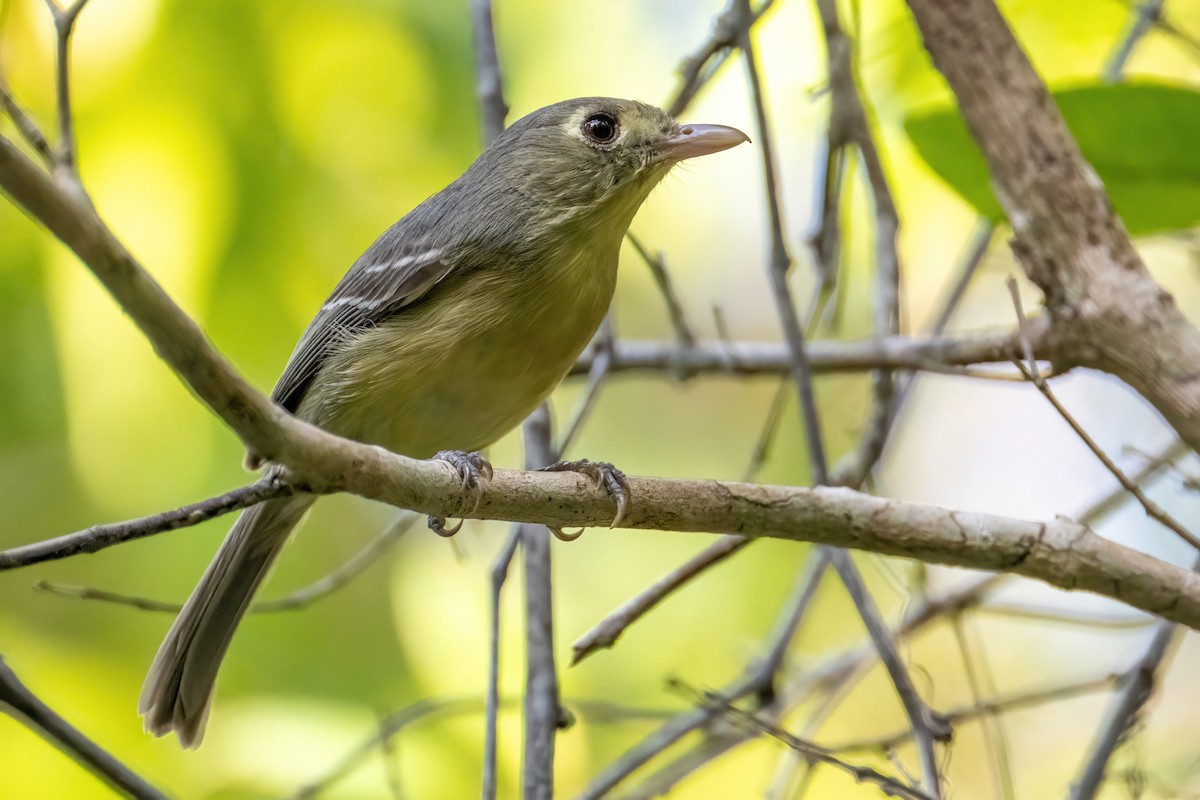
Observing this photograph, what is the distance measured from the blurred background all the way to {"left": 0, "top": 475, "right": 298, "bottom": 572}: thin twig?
7.54ft

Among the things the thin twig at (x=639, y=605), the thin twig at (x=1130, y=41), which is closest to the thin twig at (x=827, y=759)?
the thin twig at (x=639, y=605)

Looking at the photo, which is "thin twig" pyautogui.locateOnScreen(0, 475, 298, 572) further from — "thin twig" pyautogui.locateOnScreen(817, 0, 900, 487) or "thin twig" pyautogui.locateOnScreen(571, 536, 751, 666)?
"thin twig" pyautogui.locateOnScreen(817, 0, 900, 487)

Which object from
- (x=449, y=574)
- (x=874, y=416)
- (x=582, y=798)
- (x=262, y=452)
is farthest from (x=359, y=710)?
(x=262, y=452)

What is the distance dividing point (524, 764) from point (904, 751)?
123 inches

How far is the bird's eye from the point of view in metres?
3.65

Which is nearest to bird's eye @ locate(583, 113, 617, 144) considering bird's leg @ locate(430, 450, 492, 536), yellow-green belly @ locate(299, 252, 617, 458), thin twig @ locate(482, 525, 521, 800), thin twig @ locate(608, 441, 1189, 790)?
yellow-green belly @ locate(299, 252, 617, 458)

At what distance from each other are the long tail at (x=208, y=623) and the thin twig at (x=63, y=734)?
125 centimetres

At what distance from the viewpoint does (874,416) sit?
→ 374cm

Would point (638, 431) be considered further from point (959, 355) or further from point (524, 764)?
point (524, 764)

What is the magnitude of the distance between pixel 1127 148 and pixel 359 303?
225 centimetres

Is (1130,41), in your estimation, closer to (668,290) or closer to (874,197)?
(874,197)

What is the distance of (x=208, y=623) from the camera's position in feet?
12.1

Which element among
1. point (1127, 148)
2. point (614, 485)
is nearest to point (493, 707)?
point (614, 485)

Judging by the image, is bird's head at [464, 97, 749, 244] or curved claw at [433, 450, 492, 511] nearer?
curved claw at [433, 450, 492, 511]
